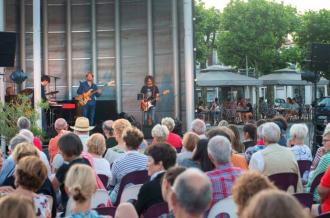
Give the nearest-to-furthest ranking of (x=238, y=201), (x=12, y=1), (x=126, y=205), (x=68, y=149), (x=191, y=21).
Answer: (x=238, y=201), (x=126, y=205), (x=68, y=149), (x=191, y=21), (x=12, y=1)

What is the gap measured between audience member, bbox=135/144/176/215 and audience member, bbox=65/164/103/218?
816mm

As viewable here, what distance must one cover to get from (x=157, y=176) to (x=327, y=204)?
1.32 m

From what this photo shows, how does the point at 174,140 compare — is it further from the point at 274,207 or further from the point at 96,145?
the point at 274,207

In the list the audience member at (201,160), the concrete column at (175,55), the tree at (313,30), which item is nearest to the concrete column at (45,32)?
the concrete column at (175,55)

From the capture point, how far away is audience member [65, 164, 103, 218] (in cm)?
360

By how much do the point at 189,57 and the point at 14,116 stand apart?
14.6 feet

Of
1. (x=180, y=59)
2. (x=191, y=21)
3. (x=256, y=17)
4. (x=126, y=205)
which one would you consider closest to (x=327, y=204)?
(x=126, y=205)

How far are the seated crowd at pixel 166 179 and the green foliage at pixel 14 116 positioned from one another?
3922 millimetres

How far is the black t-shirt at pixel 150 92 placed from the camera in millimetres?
15504

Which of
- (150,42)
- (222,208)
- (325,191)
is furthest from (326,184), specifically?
(150,42)

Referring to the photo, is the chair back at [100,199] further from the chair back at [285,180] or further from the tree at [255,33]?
the tree at [255,33]

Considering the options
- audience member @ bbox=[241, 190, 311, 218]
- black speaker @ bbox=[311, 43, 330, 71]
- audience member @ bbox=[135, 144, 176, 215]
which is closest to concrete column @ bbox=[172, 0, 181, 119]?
black speaker @ bbox=[311, 43, 330, 71]

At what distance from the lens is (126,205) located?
146 inches

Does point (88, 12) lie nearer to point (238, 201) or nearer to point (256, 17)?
point (238, 201)
